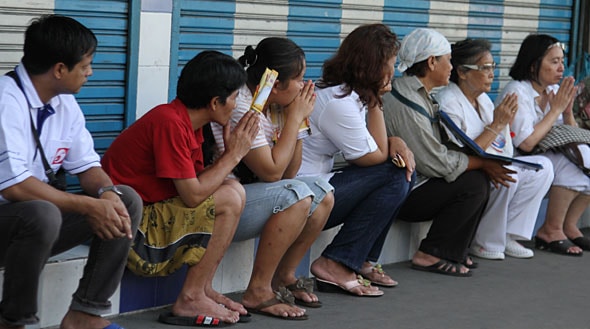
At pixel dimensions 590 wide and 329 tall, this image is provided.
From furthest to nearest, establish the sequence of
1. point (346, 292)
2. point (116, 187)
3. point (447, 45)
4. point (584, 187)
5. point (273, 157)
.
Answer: point (584, 187) → point (447, 45) → point (346, 292) → point (273, 157) → point (116, 187)

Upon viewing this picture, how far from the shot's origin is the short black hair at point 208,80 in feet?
14.8

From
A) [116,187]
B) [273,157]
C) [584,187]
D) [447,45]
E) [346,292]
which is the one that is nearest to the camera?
[116,187]

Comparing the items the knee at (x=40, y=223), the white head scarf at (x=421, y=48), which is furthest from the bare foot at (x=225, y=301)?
the white head scarf at (x=421, y=48)

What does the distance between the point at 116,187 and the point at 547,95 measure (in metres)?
3.76

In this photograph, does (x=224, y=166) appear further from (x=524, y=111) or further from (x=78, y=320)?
(x=524, y=111)

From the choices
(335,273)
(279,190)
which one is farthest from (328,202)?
(335,273)

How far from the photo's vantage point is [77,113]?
4320 millimetres

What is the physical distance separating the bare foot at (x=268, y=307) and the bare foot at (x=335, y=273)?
1.69 feet

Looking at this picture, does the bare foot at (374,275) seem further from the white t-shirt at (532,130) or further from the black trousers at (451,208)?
the white t-shirt at (532,130)

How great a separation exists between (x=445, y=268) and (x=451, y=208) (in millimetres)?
337

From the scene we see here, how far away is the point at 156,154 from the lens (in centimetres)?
442

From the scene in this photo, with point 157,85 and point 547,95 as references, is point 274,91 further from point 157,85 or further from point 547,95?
point 547,95

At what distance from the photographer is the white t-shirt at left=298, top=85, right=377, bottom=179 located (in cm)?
Answer: 535

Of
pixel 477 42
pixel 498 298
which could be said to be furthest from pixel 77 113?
pixel 477 42
